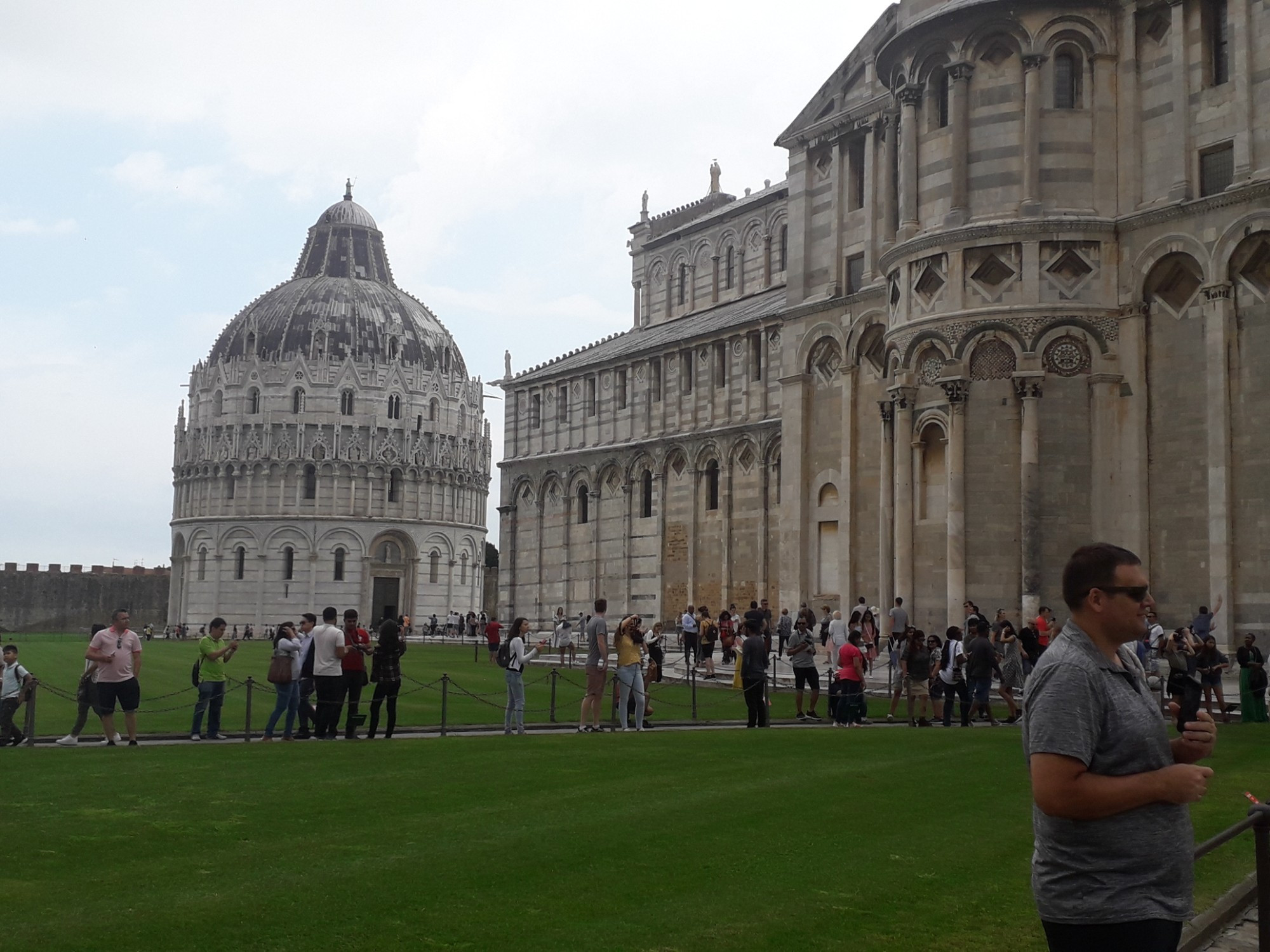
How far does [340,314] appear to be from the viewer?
10288 cm

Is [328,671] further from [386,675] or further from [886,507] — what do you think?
[886,507]

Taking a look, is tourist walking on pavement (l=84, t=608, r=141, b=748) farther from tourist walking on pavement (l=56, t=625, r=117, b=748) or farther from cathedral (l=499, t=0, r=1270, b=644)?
cathedral (l=499, t=0, r=1270, b=644)

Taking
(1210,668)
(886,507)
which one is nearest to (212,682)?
(1210,668)

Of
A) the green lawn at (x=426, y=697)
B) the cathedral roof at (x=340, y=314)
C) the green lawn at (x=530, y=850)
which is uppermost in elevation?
the cathedral roof at (x=340, y=314)

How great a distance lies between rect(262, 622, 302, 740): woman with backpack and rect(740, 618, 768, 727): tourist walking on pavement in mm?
6646

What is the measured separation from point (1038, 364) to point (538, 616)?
36417 millimetres

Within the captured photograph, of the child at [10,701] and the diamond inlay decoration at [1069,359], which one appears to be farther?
the diamond inlay decoration at [1069,359]

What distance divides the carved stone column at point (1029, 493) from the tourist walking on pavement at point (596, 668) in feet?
40.0

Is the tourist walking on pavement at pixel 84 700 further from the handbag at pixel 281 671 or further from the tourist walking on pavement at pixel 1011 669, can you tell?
the tourist walking on pavement at pixel 1011 669

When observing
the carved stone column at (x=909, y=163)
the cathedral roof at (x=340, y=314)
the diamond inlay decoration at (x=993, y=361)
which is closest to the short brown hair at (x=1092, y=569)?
the diamond inlay decoration at (x=993, y=361)

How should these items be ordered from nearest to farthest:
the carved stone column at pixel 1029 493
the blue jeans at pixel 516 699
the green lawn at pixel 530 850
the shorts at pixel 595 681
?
the green lawn at pixel 530 850, the blue jeans at pixel 516 699, the shorts at pixel 595 681, the carved stone column at pixel 1029 493

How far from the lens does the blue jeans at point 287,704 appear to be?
18703 mm

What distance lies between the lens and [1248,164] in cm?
2811

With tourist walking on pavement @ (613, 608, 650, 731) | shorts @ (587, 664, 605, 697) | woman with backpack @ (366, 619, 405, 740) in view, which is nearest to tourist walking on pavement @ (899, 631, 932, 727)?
tourist walking on pavement @ (613, 608, 650, 731)
